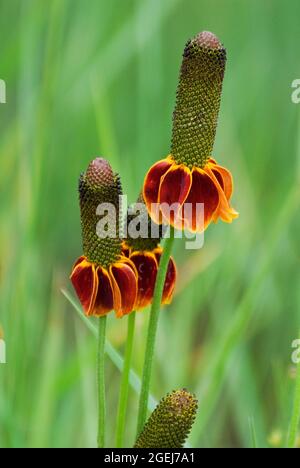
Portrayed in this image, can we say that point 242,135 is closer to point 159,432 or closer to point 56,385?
point 56,385

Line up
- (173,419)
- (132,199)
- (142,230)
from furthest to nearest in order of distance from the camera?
(132,199), (142,230), (173,419)

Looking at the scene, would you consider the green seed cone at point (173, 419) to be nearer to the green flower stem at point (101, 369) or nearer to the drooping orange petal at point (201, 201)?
the green flower stem at point (101, 369)

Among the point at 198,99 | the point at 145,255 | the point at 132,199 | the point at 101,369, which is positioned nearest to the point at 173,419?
the point at 101,369

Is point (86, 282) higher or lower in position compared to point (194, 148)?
lower

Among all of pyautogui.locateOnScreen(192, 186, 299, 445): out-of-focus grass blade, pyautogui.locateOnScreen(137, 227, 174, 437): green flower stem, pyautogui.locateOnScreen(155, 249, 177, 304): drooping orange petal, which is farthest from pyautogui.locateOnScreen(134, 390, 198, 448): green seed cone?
pyautogui.locateOnScreen(192, 186, 299, 445): out-of-focus grass blade

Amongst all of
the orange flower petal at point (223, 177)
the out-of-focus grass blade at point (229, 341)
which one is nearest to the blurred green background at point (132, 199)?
the out-of-focus grass blade at point (229, 341)

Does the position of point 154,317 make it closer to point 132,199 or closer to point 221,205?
point 221,205
